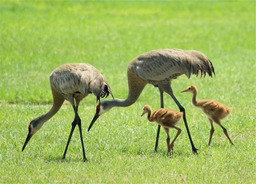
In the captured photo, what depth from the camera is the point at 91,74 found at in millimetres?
10133

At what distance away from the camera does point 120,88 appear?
49.0ft

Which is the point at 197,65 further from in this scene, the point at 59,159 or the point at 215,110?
the point at 59,159

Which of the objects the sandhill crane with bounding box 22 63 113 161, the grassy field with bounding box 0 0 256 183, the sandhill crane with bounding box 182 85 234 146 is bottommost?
the grassy field with bounding box 0 0 256 183

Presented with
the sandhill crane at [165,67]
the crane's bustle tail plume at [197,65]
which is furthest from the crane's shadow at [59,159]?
the crane's bustle tail plume at [197,65]

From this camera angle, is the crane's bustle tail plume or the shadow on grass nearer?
the shadow on grass

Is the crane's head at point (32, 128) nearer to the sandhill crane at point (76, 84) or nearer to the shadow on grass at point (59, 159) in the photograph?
the sandhill crane at point (76, 84)

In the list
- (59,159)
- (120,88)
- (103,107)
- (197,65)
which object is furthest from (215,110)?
(120,88)

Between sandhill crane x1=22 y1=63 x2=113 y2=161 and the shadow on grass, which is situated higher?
sandhill crane x1=22 y1=63 x2=113 y2=161

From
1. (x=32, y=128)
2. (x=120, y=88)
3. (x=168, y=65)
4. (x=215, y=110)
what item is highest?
(x=168, y=65)

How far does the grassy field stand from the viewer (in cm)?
945

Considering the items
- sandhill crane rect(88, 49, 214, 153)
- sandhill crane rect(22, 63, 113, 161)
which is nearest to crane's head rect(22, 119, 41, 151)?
sandhill crane rect(22, 63, 113, 161)

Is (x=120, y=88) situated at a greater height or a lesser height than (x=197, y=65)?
lesser

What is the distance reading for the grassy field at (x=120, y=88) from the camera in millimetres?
9453

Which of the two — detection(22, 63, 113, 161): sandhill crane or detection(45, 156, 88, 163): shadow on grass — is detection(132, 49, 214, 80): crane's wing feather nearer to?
detection(22, 63, 113, 161): sandhill crane
